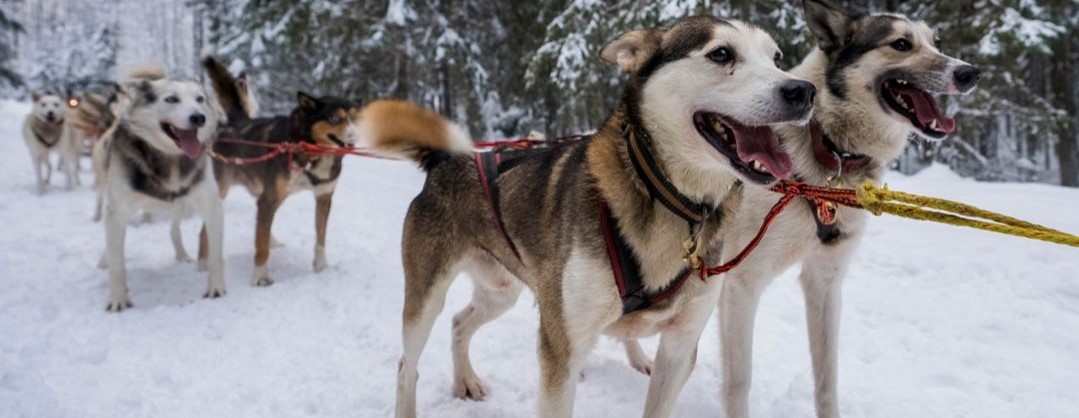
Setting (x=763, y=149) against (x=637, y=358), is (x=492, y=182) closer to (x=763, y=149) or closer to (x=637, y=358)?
(x=763, y=149)

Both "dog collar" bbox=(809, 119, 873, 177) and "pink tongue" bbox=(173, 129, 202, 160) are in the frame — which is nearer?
"dog collar" bbox=(809, 119, 873, 177)

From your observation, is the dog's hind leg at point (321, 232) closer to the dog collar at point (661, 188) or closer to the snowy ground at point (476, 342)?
the snowy ground at point (476, 342)

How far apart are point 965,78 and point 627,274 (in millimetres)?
1797

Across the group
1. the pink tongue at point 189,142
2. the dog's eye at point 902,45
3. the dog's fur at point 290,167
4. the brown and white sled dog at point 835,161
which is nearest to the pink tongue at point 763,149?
the brown and white sled dog at point 835,161

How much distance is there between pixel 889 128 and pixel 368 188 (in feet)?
30.4

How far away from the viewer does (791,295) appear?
4938 millimetres

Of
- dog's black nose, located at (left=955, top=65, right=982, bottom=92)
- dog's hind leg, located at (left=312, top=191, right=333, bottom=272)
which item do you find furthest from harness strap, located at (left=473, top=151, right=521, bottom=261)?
dog's hind leg, located at (left=312, top=191, right=333, bottom=272)

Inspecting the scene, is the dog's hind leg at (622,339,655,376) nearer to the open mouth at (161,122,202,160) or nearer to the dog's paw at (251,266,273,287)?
the dog's paw at (251,266,273,287)

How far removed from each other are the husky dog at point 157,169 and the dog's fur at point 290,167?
0.52 meters

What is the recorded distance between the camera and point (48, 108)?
1244 centimetres

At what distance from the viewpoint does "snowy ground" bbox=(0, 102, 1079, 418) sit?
3.29 m

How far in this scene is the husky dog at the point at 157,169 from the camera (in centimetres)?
505

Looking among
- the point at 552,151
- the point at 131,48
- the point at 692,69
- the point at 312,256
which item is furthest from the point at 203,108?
the point at 131,48

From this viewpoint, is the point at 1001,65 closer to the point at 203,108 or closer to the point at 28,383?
the point at 203,108
